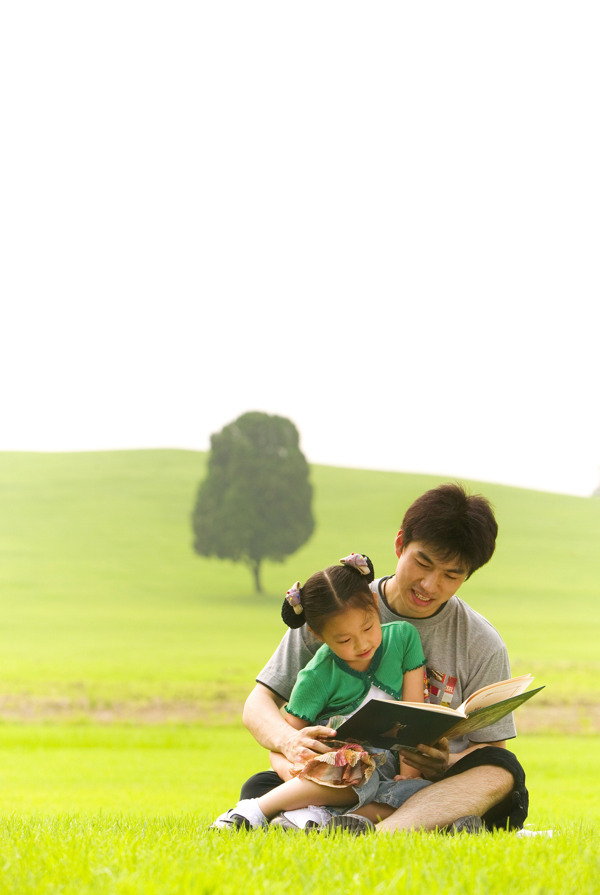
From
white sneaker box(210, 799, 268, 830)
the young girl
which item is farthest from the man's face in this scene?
white sneaker box(210, 799, 268, 830)

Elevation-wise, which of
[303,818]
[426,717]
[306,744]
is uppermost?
[426,717]

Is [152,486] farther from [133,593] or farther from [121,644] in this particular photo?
[121,644]

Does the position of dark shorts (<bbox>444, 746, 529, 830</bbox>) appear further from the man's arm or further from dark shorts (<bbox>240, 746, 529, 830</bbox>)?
the man's arm

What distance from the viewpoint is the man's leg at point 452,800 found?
4.37 meters

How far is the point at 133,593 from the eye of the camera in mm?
39750

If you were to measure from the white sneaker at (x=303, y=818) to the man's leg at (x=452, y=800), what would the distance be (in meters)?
0.27

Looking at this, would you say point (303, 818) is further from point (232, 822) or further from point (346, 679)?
point (346, 679)

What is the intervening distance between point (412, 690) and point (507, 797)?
2.50ft

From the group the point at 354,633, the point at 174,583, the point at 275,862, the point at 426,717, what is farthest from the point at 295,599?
the point at 174,583

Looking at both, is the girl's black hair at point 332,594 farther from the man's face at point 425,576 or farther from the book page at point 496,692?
the book page at point 496,692

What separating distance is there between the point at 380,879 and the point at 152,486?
4636 cm

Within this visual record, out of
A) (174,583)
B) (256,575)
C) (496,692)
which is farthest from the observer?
(256,575)

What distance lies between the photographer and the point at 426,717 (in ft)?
13.3

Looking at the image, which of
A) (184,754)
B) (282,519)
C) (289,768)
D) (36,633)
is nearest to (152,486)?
(282,519)
